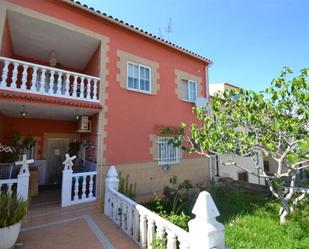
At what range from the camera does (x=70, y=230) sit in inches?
235

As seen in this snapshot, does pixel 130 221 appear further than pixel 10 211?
Yes

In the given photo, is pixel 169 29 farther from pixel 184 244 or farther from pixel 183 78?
pixel 184 244

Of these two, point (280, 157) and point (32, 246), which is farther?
point (280, 157)

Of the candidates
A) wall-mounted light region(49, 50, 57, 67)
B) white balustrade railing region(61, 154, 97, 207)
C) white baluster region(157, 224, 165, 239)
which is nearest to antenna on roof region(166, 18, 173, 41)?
wall-mounted light region(49, 50, 57, 67)

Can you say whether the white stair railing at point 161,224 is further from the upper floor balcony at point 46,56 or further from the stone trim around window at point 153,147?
the upper floor balcony at point 46,56

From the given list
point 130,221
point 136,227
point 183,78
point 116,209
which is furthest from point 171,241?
point 183,78

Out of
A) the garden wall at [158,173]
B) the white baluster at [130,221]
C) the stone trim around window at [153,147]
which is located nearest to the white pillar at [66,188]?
the garden wall at [158,173]

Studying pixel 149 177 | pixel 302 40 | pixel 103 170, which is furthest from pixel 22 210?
pixel 302 40

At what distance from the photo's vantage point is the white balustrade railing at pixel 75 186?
25.8 ft

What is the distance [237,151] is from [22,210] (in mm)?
6847

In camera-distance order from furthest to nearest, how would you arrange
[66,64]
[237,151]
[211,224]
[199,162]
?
[199,162] → [66,64] → [237,151] → [211,224]

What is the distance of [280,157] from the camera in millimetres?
6410

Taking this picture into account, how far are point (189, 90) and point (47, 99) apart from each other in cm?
860

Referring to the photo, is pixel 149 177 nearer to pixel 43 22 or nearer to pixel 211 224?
pixel 211 224
